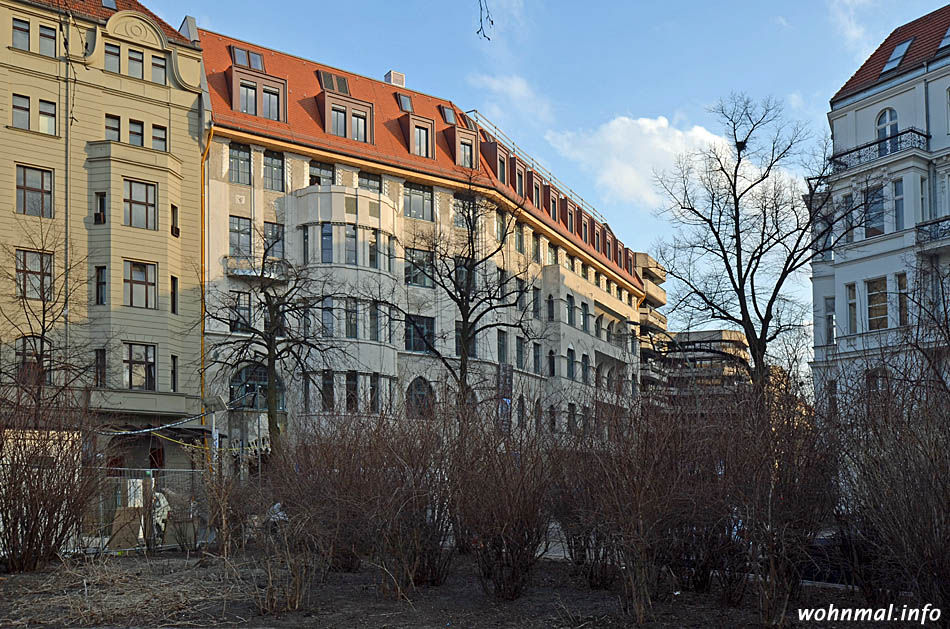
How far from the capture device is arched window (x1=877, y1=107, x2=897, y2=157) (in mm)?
38156

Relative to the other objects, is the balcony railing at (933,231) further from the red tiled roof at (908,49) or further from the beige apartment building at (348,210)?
the beige apartment building at (348,210)

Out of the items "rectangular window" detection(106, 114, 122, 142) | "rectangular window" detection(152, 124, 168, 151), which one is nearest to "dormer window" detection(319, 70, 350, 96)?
"rectangular window" detection(152, 124, 168, 151)

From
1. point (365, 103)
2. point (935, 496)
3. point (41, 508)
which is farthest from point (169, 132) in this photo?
point (935, 496)

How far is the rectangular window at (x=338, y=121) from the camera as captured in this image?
4591 cm

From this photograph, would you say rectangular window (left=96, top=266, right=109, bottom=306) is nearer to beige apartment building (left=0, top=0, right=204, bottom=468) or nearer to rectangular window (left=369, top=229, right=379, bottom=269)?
beige apartment building (left=0, top=0, right=204, bottom=468)

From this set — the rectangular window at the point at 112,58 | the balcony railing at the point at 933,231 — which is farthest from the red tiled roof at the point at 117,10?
the balcony railing at the point at 933,231

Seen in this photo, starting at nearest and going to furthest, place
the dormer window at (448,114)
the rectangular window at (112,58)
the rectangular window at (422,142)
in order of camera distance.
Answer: the rectangular window at (112,58), the rectangular window at (422,142), the dormer window at (448,114)

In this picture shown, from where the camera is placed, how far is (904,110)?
38.5m

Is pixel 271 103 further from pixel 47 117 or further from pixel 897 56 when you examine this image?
pixel 897 56

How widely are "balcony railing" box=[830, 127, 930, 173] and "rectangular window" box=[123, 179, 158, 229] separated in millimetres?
24830

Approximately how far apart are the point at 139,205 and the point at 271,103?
8.94 m

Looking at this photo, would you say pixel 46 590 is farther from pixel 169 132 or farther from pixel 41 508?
pixel 169 132

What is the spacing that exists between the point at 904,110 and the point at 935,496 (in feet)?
108

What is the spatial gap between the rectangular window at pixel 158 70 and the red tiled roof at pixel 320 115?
2.46 m
